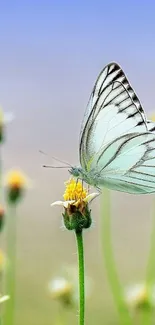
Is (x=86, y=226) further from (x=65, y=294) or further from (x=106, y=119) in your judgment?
(x=65, y=294)

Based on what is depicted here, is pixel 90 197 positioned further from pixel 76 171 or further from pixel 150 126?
pixel 150 126

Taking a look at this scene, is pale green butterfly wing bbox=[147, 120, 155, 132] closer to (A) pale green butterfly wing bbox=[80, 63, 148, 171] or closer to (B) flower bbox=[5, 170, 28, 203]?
(A) pale green butterfly wing bbox=[80, 63, 148, 171]

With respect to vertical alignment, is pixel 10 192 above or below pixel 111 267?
above

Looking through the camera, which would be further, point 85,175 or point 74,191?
point 85,175

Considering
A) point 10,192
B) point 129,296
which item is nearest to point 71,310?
point 129,296

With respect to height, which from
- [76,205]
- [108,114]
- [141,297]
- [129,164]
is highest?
[108,114]

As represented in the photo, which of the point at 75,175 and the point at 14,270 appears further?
the point at 14,270

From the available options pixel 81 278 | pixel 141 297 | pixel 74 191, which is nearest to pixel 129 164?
pixel 74 191

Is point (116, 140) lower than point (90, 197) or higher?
higher
